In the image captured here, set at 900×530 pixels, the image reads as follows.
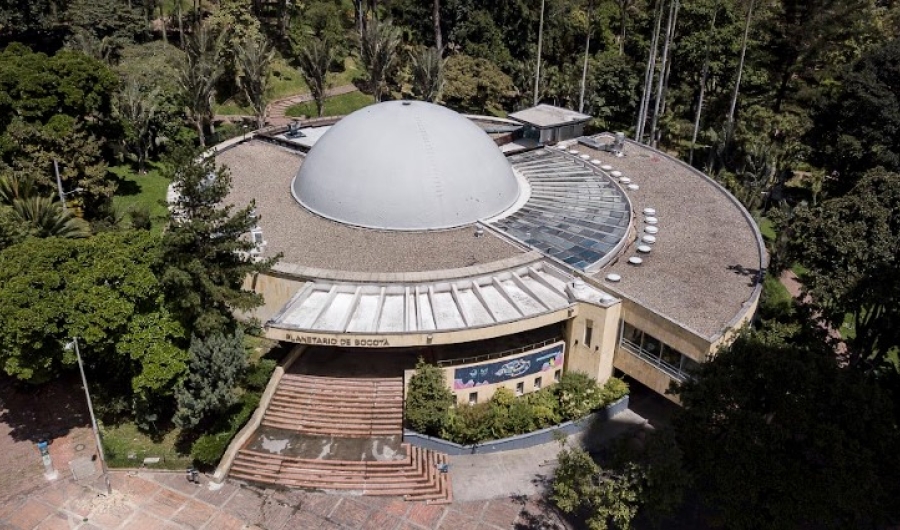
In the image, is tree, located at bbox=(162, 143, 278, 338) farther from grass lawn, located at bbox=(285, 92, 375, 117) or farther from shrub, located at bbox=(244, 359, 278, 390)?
grass lawn, located at bbox=(285, 92, 375, 117)

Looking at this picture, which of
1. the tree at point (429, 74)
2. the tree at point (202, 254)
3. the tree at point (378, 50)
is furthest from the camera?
the tree at point (378, 50)

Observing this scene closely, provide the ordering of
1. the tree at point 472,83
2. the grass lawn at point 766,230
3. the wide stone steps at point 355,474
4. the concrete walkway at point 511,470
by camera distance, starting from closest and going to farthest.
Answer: the wide stone steps at point 355,474, the concrete walkway at point 511,470, the grass lawn at point 766,230, the tree at point 472,83

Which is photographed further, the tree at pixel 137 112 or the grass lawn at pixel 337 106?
the grass lawn at pixel 337 106

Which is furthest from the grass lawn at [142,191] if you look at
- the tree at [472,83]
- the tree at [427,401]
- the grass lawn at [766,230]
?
the grass lawn at [766,230]

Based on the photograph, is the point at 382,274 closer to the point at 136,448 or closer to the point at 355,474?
the point at 355,474

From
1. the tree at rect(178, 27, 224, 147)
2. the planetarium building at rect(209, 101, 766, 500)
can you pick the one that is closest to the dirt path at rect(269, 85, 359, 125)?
the tree at rect(178, 27, 224, 147)

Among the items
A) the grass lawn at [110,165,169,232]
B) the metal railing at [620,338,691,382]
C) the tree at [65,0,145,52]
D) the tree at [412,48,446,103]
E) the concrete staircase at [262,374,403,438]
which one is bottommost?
the concrete staircase at [262,374,403,438]

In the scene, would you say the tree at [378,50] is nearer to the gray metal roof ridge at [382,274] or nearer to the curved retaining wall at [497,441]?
the gray metal roof ridge at [382,274]
